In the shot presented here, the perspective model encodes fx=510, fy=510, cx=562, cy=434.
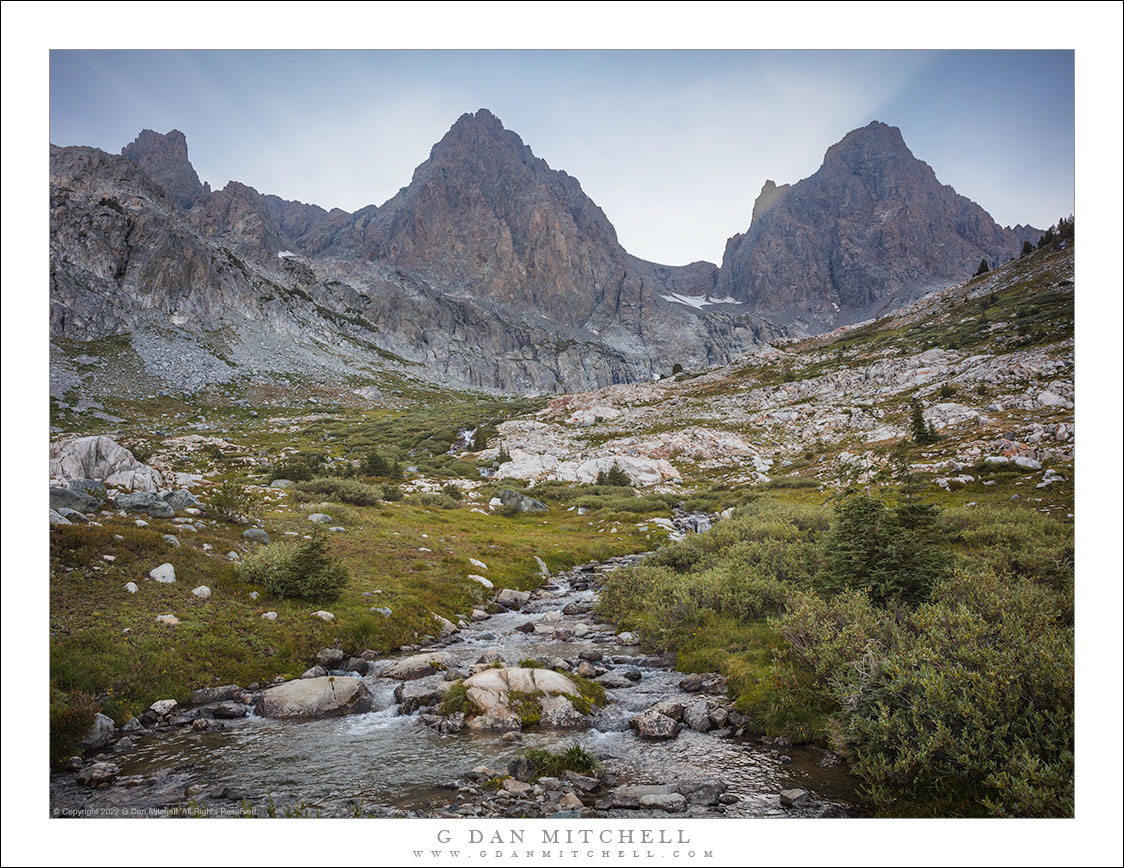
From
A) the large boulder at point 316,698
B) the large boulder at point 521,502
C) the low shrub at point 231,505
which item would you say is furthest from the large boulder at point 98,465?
the large boulder at point 521,502

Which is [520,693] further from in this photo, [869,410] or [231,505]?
[869,410]

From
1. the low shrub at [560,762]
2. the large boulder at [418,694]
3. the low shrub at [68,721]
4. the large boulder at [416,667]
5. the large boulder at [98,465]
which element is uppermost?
the large boulder at [98,465]

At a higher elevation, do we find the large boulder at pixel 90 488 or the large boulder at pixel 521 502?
the large boulder at pixel 90 488

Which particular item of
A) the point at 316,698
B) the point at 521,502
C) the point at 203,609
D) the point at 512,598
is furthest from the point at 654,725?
the point at 521,502

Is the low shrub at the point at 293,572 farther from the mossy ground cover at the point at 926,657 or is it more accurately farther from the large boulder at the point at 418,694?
the mossy ground cover at the point at 926,657

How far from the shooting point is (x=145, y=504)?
1672 cm

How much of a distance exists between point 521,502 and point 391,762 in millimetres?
Result: 32073

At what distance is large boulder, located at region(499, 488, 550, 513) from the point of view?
4005 cm

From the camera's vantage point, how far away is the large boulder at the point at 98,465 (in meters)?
18.0

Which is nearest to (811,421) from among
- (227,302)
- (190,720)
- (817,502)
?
(817,502)

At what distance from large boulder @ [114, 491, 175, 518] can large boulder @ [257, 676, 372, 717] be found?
969 centimetres

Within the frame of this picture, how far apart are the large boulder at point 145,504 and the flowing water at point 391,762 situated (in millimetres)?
10154

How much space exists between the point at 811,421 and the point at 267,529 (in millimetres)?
60284

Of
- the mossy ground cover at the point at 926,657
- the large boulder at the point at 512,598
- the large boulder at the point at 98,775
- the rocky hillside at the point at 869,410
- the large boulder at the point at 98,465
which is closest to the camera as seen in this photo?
the mossy ground cover at the point at 926,657
